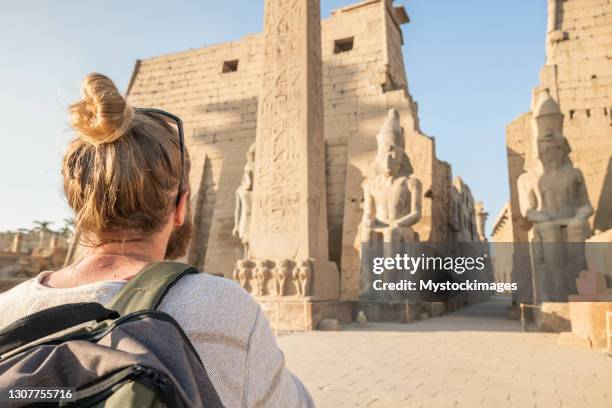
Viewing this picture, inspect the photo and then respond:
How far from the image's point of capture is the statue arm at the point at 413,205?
25.1 feet

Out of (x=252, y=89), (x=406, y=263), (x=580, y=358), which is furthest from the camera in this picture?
(x=252, y=89)

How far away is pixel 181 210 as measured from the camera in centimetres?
98

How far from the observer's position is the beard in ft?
3.49

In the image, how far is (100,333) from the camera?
0.63 metres

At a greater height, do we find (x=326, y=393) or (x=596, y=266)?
(x=596, y=266)

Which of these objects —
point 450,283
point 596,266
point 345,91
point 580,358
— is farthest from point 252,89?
point 580,358

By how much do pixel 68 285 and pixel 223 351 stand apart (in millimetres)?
346

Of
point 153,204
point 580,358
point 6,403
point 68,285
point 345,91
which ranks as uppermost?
point 345,91

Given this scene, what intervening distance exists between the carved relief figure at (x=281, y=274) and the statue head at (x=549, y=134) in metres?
4.34

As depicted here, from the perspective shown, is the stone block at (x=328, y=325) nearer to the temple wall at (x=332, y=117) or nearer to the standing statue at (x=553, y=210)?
the standing statue at (x=553, y=210)

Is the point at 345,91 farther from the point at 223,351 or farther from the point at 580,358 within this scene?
the point at 223,351

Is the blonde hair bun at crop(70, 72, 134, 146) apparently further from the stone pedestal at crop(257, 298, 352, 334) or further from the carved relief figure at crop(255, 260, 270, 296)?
the carved relief figure at crop(255, 260, 270, 296)

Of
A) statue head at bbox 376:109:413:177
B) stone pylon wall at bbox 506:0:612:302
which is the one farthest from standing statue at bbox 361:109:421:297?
stone pylon wall at bbox 506:0:612:302

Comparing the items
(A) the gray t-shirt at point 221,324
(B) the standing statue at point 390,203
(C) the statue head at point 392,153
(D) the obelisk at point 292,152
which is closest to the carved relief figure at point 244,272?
(D) the obelisk at point 292,152
